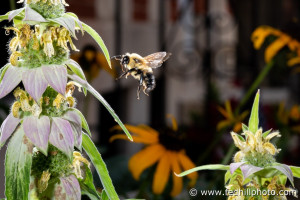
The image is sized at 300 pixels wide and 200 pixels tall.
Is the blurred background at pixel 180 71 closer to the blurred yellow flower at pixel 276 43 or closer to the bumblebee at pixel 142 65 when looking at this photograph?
the blurred yellow flower at pixel 276 43

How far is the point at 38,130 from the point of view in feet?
1.20

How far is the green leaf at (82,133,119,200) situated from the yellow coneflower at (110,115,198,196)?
54 cm

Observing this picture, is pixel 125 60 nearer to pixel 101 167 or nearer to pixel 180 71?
pixel 101 167

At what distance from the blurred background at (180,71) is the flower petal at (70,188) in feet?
2.59

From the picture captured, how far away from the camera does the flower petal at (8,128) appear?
37 cm

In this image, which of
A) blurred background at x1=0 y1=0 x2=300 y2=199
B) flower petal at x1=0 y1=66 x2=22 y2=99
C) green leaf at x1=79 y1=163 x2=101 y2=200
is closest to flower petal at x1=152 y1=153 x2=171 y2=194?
blurred background at x1=0 y1=0 x2=300 y2=199

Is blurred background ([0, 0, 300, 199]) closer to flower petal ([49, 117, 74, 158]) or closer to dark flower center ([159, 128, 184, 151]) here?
dark flower center ([159, 128, 184, 151])

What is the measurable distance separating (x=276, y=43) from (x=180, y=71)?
6.53 ft

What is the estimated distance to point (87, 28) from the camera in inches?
15.5

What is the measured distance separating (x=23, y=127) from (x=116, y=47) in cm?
203

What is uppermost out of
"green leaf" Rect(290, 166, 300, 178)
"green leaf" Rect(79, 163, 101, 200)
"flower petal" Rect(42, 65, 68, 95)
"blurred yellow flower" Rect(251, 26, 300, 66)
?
"flower petal" Rect(42, 65, 68, 95)

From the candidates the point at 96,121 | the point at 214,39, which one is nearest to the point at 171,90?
the point at 214,39

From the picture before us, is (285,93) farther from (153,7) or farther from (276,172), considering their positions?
(276,172)

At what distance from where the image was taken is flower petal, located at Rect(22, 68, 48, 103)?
1.16 feet
